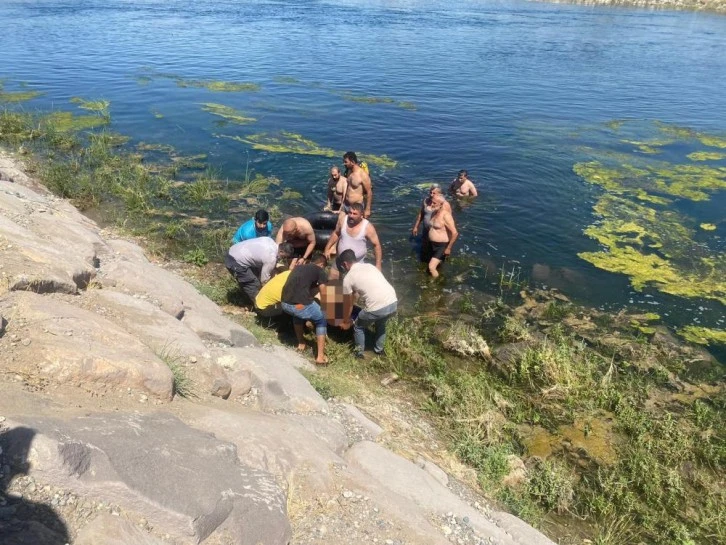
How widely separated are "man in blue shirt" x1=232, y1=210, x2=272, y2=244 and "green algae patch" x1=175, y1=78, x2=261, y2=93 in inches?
666

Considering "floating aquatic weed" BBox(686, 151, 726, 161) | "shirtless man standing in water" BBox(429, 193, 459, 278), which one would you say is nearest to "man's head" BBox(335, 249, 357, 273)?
"shirtless man standing in water" BBox(429, 193, 459, 278)

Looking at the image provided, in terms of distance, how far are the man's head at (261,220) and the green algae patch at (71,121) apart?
12.4m

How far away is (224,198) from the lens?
42.3ft

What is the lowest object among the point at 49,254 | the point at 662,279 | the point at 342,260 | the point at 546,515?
the point at 546,515

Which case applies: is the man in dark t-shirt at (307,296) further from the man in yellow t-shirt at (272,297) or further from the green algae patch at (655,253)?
the green algae patch at (655,253)

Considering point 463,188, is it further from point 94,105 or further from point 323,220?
point 94,105

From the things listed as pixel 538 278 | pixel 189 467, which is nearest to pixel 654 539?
pixel 189 467

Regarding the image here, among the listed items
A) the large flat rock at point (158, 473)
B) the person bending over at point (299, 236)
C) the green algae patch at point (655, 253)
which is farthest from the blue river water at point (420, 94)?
the large flat rock at point (158, 473)

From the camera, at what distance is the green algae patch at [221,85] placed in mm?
23562

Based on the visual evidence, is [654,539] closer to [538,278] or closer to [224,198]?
[538,278]

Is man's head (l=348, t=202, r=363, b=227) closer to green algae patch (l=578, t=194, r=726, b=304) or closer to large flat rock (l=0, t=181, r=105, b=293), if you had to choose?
large flat rock (l=0, t=181, r=105, b=293)

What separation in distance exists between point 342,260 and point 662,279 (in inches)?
278

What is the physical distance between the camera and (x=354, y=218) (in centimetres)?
871

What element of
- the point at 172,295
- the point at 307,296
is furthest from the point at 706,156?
the point at 172,295
